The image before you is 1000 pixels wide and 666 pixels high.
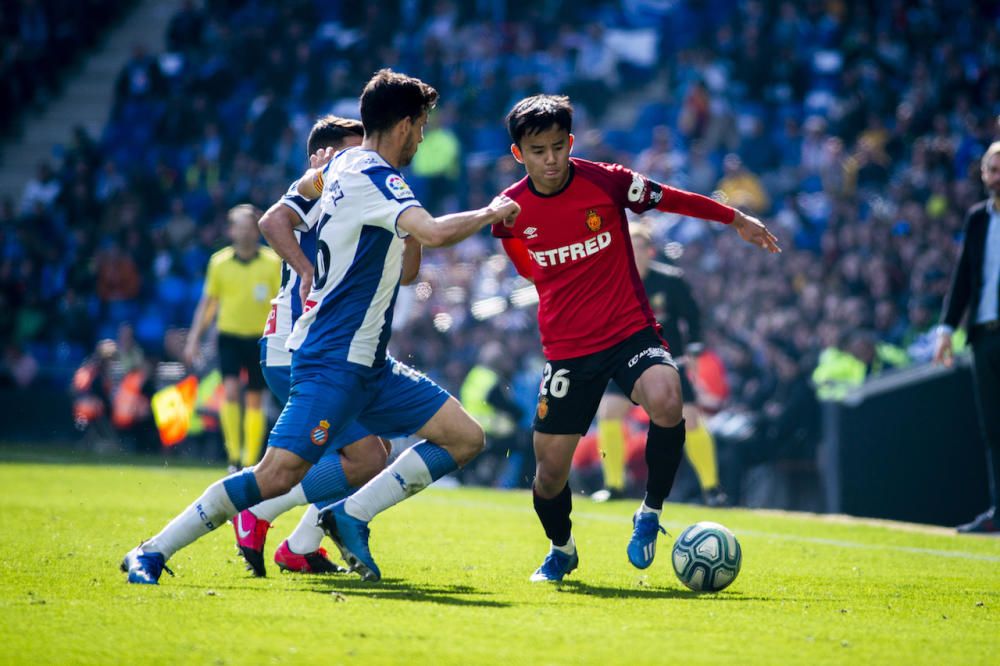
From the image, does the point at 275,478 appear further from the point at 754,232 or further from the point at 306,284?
the point at 754,232

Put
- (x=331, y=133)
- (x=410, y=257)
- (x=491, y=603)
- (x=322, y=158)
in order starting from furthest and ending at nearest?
(x=331, y=133), (x=322, y=158), (x=410, y=257), (x=491, y=603)

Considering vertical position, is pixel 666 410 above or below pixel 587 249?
below

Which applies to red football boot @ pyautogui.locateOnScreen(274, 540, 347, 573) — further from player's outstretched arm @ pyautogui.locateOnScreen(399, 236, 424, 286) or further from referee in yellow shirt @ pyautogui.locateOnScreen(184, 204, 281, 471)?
referee in yellow shirt @ pyautogui.locateOnScreen(184, 204, 281, 471)

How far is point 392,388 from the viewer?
6945 mm

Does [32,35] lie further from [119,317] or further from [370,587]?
[370,587]

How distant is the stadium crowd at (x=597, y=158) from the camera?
1730 cm

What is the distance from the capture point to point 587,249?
24.7 ft

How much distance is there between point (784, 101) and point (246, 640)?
59.7 feet

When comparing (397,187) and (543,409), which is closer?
(397,187)

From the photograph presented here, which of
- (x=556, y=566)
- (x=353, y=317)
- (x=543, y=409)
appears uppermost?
(x=353, y=317)

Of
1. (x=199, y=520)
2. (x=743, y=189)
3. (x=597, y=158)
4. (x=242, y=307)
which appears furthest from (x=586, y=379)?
(x=597, y=158)

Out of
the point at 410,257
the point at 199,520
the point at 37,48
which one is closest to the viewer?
the point at 199,520

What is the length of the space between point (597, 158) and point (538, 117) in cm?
1371

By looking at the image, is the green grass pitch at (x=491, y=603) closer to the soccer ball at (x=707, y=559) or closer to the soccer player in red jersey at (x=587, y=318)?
the soccer ball at (x=707, y=559)
